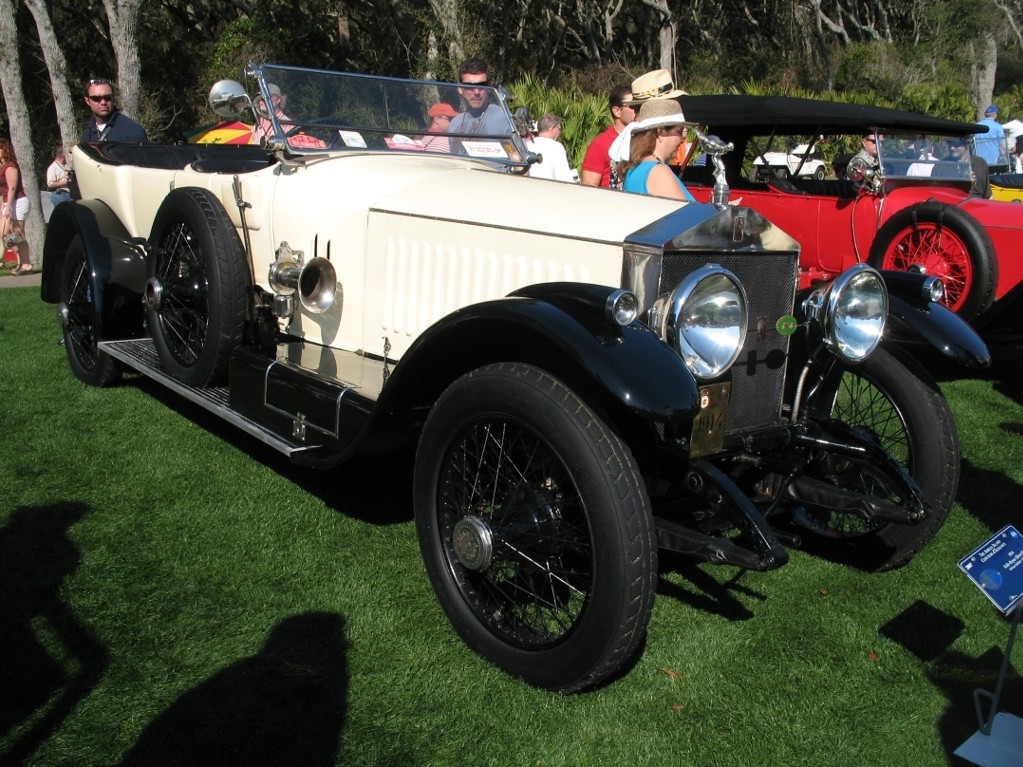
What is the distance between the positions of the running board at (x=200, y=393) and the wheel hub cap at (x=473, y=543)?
87cm

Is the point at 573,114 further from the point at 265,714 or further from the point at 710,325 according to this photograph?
the point at 265,714

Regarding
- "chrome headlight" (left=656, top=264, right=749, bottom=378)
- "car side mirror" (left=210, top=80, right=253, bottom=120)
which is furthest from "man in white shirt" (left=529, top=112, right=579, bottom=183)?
"chrome headlight" (left=656, top=264, right=749, bottom=378)

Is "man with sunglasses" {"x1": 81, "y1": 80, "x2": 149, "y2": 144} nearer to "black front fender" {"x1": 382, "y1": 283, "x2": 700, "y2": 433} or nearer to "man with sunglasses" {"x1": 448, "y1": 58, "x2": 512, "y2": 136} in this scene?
"man with sunglasses" {"x1": 448, "y1": 58, "x2": 512, "y2": 136}

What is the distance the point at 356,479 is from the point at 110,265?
6.12 ft

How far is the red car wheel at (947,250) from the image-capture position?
20.4ft

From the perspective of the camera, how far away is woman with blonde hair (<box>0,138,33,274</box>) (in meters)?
11.0

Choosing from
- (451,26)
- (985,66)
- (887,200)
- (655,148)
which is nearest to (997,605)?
(655,148)

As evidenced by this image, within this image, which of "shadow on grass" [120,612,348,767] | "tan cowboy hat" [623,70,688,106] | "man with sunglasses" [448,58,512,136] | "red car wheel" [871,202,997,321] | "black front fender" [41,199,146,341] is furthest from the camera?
"red car wheel" [871,202,997,321]

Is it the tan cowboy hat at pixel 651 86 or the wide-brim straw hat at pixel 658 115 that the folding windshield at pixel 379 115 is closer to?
the tan cowboy hat at pixel 651 86

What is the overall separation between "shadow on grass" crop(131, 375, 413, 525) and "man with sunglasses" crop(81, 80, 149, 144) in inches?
114

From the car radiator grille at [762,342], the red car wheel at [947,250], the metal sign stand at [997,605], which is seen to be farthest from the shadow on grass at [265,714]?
the red car wheel at [947,250]

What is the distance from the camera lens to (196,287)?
4.15 meters

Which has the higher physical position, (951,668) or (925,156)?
(925,156)

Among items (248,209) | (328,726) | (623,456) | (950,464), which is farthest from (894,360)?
(248,209)
